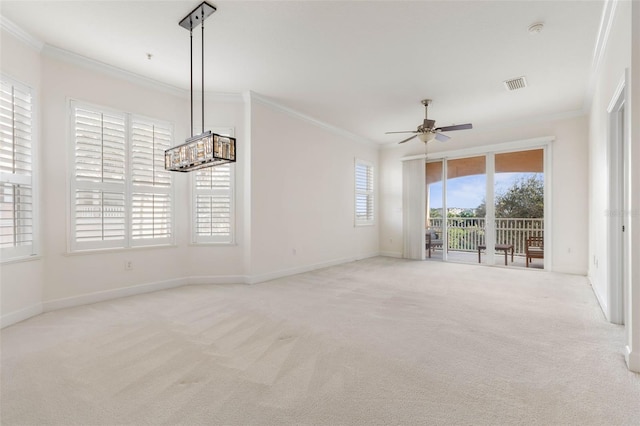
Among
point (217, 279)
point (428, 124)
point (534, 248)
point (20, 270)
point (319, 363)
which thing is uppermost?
point (428, 124)

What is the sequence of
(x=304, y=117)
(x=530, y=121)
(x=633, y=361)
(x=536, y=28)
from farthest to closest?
(x=530, y=121)
(x=304, y=117)
(x=536, y=28)
(x=633, y=361)

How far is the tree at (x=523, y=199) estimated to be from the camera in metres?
6.25

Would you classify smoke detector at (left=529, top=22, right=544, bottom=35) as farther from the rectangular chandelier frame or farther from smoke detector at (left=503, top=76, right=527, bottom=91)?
the rectangular chandelier frame

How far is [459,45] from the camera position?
11.3ft

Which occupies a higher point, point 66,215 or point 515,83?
point 515,83

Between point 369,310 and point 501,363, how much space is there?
59.4 inches

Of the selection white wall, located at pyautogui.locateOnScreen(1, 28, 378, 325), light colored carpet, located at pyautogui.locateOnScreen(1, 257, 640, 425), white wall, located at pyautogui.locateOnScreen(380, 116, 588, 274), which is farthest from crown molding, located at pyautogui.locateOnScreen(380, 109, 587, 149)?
light colored carpet, located at pyautogui.locateOnScreen(1, 257, 640, 425)

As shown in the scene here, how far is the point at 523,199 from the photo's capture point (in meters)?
6.45

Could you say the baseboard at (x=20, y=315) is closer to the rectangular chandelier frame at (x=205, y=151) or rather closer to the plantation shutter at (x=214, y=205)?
the plantation shutter at (x=214, y=205)

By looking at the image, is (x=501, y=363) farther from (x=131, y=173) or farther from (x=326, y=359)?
(x=131, y=173)

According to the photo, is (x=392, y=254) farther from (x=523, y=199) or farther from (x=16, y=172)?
(x=16, y=172)

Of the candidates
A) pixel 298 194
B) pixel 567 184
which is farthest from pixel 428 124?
pixel 567 184

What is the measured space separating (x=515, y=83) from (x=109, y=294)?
6.33 metres

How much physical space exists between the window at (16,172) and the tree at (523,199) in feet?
25.0
